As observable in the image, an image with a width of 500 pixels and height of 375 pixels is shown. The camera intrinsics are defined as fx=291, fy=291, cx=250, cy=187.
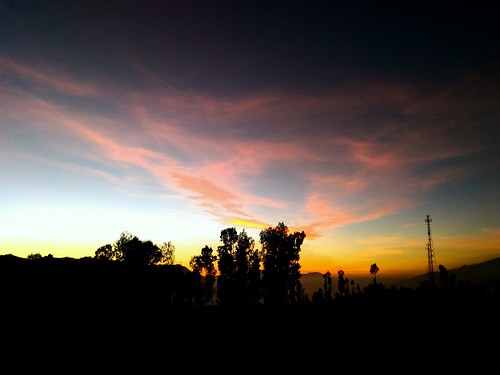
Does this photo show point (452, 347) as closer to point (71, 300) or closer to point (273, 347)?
point (273, 347)

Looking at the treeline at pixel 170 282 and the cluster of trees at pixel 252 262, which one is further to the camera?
the cluster of trees at pixel 252 262

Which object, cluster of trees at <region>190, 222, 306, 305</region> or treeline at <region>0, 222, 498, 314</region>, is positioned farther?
cluster of trees at <region>190, 222, 306, 305</region>

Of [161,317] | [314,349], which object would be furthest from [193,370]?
[161,317]

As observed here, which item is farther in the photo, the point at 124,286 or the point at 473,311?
the point at 124,286

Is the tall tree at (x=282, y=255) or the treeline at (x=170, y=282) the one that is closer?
the treeline at (x=170, y=282)

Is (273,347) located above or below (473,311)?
below

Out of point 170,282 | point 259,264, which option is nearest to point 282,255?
point 259,264

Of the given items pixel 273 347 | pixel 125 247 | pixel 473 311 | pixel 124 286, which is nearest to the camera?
pixel 273 347

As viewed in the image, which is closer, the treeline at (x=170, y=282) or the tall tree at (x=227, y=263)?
the treeline at (x=170, y=282)

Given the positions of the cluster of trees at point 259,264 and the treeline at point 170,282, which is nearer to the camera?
the treeline at point 170,282

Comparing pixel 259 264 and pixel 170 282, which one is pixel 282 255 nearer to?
pixel 259 264

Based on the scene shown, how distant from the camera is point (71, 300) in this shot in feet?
147

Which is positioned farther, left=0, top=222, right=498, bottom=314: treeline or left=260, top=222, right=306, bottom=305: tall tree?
left=260, top=222, right=306, bottom=305: tall tree

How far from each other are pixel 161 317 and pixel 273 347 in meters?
27.1
